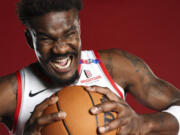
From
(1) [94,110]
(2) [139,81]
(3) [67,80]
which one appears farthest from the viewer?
(2) [139,81]

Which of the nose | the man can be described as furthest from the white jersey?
the nose

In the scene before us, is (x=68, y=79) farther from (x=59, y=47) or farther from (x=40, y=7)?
(x=40, y=7)

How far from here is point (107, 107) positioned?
99 centimetres

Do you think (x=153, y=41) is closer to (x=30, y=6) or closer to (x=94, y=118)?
(x=30, y=6)

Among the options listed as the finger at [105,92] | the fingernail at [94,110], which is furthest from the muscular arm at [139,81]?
the fingernail at [94,110]

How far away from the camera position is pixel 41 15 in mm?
1251

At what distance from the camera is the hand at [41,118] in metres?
0.98

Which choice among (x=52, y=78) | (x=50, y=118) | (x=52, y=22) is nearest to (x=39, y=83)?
(x=52, y=78)

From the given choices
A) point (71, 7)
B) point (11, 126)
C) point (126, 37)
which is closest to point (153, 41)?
point (126, 37)

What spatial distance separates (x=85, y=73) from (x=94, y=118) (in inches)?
20.0

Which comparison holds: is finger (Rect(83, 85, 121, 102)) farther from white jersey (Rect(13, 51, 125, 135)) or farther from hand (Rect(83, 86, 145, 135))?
white jersey (Rect(13, 51, 125, 135))

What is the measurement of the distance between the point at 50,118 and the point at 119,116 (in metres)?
0.24

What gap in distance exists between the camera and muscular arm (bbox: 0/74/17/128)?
1377 millimetres

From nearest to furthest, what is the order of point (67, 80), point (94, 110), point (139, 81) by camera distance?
point (94, 110) < point (67, 80) < point (139, 81)
